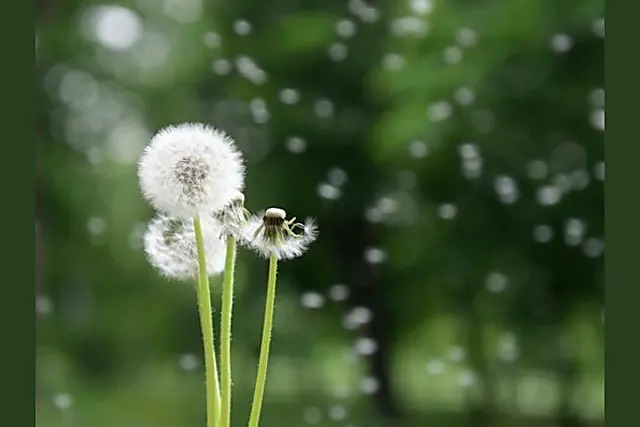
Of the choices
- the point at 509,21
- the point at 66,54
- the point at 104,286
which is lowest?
the point at 104,286

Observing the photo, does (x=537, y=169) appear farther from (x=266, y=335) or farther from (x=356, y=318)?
(x=266, y=335)

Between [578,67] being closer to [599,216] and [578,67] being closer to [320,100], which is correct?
[599,216]

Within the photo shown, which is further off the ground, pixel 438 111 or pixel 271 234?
pixel 438 111

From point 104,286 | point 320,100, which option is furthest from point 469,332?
point 104,286

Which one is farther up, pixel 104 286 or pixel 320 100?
pixel 320 100

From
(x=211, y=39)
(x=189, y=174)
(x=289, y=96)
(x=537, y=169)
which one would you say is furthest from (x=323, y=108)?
(x=189, y=174)

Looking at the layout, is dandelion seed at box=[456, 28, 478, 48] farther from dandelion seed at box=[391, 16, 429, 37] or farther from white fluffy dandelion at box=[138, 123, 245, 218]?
white fluffy dandelion at box=[138, 123, 245, 218]
